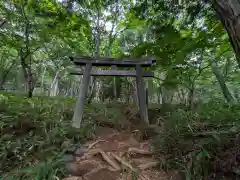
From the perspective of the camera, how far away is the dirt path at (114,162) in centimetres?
197

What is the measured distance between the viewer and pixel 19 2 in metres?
4.79

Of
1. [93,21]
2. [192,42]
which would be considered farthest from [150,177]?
[93,21]

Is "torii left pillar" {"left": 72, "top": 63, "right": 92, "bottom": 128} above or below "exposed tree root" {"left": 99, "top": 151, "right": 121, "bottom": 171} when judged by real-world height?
above

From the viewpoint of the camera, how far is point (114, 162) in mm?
2271

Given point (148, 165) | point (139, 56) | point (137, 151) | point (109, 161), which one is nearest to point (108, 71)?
point (139, 56)

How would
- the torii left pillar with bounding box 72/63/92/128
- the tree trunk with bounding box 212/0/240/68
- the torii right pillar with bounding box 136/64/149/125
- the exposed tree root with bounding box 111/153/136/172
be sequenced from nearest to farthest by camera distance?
the tree trunk with bounding box 212/0/240/68 → the exposed tree root with bounding box 111/153/136/172 → the torii left pillar with bounding box 72/63/92/128 → the torii right pillar with bounding box 136/64/149/125

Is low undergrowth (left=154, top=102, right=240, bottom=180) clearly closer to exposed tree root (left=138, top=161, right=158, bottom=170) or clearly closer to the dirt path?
exposed tree root (left=138, top=161, right=158, bottom=170)

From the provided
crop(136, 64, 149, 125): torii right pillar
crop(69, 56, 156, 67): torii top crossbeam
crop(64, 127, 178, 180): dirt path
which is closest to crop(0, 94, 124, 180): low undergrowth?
crop(64, 127, 178, 180): dirt path

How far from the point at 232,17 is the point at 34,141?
318cm

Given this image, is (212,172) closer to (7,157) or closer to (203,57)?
(7,157)

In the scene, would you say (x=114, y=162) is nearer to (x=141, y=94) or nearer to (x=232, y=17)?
(x=141, y=94)

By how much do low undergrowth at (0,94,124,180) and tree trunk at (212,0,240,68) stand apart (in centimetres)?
254

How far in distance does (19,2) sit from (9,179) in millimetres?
5476

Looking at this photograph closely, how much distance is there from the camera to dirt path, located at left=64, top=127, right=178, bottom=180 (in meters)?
1.97
